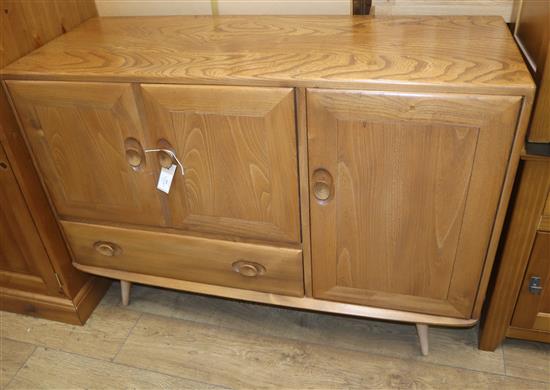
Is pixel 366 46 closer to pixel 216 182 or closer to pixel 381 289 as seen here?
pixel 216 182

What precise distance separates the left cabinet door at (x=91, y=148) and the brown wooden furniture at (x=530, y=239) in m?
0.78

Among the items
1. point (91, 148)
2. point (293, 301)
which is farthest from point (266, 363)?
point (91, 148)

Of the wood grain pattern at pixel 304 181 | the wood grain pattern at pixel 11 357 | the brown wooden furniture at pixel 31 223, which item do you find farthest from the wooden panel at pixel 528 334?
the wood grain pattern at pixel 11 357

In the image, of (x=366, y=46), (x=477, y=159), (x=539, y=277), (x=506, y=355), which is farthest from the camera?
(x=506, y=355)

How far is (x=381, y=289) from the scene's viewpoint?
116 cm

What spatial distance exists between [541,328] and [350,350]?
47 centimetres

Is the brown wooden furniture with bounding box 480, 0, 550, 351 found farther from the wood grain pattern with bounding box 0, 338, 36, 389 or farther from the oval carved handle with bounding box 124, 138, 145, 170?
the wood grain pattern with bounding box 0, 338, 36, 389

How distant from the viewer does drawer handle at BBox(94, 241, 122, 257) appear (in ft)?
4.33

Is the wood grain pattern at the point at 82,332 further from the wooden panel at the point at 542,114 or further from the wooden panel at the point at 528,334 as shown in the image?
the wooden panel at the point at 542,114

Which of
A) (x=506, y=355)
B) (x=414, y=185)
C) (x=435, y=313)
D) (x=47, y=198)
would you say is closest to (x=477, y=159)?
(x=414, y=185)

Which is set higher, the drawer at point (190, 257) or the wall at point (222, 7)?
the wall at point (222, 7)

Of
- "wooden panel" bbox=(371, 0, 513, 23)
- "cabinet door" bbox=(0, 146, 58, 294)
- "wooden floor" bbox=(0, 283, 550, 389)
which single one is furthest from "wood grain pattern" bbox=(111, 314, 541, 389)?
"wooden panel" bbox=(371, 0, 513, 23)

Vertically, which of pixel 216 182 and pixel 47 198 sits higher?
pixel 216 182

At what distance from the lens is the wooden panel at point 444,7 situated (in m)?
1.19
